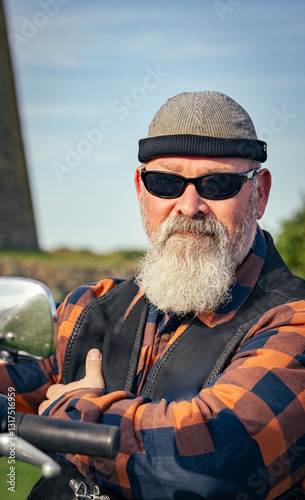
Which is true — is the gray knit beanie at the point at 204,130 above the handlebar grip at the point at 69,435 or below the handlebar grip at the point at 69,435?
above

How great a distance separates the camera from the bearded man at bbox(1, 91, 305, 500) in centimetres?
184

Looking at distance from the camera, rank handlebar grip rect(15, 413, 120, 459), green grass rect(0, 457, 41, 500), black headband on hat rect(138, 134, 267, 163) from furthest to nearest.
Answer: green grass rect(0, 457, 41, 500), black headband on hat rect(138, 134, 267, 163), handlebar grip rect(15, 413, 120, 459)

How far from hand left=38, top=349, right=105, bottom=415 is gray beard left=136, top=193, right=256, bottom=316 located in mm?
348

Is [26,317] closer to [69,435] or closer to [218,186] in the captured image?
[69,435]

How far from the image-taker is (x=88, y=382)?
86.8 inches

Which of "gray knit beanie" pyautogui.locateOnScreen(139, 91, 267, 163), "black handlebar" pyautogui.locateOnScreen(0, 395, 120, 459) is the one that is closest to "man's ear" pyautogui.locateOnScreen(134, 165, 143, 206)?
"gray knit beanie" pyautogui.locateOnScreen(139, 91, 267, 163)

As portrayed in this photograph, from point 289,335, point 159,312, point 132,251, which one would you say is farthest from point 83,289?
point 132,251

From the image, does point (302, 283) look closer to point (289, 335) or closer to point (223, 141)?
point (289, 335)

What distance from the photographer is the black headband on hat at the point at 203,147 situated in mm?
2414

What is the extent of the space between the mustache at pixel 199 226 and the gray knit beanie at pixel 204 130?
272 millimetres

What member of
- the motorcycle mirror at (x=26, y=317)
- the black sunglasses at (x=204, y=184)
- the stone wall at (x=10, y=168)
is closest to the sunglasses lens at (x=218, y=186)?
the black sunglasses at (x=204, y=184)

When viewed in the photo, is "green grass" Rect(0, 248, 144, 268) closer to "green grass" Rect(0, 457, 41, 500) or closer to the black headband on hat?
"green grass" Rect(0, 457, 41, 500)

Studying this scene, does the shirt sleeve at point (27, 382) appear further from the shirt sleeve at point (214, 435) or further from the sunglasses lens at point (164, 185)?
the sunglasses lens at point (164, 185)

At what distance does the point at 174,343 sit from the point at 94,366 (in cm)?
35
